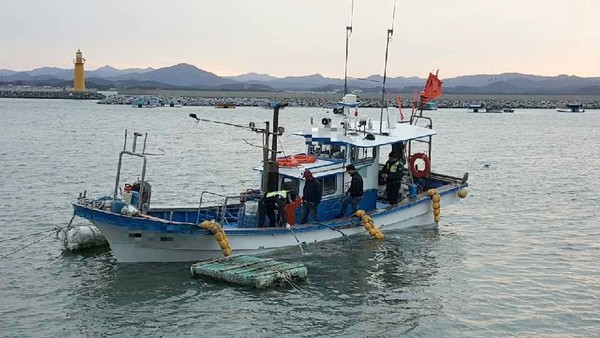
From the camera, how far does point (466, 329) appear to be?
14180 mm

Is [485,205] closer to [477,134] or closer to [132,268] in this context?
[132,268]

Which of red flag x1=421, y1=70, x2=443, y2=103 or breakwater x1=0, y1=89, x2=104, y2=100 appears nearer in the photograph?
red flag x1=421, y1=70, x2=443, y2=103

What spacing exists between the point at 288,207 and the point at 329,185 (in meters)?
1.88

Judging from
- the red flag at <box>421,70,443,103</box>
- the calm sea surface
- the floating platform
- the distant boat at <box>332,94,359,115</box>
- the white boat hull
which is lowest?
the calm sea surface

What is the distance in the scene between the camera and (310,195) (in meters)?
18.6

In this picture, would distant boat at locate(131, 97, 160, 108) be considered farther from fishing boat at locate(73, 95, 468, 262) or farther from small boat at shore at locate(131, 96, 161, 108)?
fishing boat at locate(73, 95, 468, 262)

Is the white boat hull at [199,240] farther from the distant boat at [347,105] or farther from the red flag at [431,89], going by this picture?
the red flag at [431,89]

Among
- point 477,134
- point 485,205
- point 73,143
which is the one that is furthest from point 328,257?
point 477,134

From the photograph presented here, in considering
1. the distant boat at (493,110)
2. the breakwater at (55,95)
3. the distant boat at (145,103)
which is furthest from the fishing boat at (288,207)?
the breakwater at (55,95)

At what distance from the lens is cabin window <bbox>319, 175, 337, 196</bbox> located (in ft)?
64.8

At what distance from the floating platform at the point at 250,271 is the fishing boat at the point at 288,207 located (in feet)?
1.96

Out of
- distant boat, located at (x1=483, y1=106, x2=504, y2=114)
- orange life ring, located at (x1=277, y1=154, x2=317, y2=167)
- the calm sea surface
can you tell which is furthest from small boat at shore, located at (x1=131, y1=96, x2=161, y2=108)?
orange life ring, located at (x1=277, y1=154, x2=317, y2=167)

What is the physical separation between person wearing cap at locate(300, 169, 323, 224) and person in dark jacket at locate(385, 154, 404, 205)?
3047 mm

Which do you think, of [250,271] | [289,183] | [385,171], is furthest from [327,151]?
[250,271]
